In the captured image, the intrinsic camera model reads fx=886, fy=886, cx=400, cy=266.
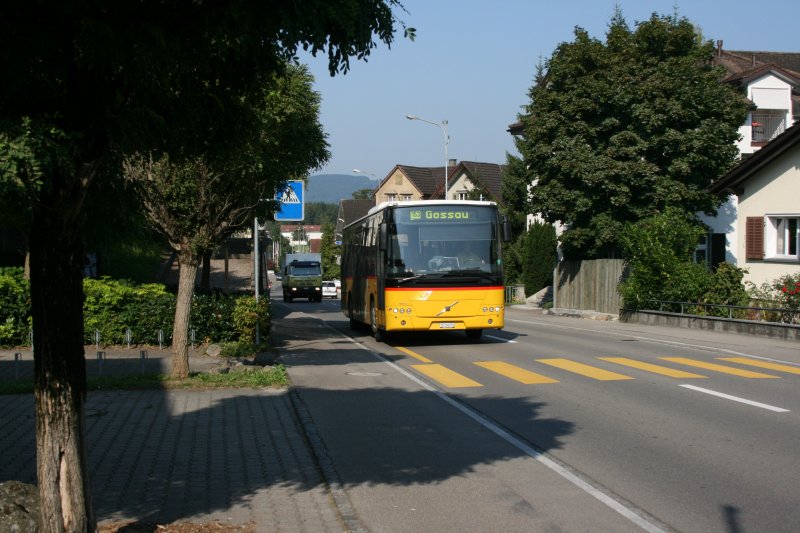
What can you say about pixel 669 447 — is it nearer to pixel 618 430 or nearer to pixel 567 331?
pixel 618 430

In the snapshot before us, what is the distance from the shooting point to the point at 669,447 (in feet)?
28.7

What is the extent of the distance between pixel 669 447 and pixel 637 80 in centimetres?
2743

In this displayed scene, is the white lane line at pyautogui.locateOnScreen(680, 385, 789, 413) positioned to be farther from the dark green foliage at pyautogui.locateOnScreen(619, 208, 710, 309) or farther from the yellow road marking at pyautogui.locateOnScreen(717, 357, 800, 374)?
the dark green foliage at pyautogui.locateOnScreen(619, 208, 710, 309)

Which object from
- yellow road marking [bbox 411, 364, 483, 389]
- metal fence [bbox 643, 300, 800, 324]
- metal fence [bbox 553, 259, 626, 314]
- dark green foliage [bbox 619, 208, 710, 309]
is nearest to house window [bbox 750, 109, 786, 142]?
metal fence [bbox 553, 259, 626, 314]

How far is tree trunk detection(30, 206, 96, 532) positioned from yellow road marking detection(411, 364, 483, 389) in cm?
895

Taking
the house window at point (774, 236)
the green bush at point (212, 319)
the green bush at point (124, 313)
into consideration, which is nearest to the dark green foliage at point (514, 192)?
the house window at point (774, 236)

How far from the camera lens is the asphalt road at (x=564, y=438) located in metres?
6.54

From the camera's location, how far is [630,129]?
34.1 meters

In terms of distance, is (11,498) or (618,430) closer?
(11,498)

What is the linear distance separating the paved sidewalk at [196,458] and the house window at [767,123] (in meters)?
32.9

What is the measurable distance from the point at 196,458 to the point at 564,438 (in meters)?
3.80

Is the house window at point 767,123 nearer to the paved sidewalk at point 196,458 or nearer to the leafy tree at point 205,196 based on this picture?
the leafy tree at point 205,196

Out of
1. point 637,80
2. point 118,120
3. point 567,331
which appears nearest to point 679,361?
point 567,331

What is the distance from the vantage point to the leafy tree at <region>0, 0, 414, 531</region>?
473cm
